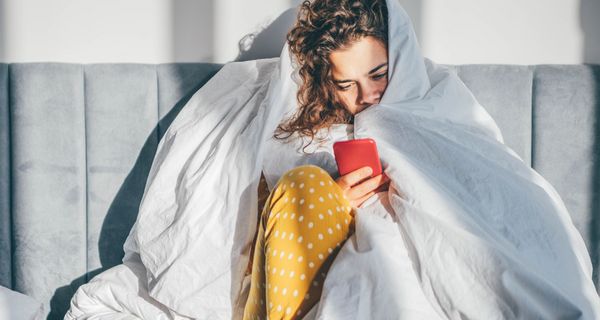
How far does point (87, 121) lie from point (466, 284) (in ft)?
2.74

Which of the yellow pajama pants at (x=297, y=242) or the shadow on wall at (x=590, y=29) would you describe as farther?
the shadow on wall at (x=590, y=29)

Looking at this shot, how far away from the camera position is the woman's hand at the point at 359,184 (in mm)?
1086

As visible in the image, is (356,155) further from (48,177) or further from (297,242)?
(48,177)

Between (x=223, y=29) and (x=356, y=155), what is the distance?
1.56 feet

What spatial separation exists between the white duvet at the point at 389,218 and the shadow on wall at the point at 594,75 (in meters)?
0.20

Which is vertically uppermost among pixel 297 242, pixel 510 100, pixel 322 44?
pixel 322 44

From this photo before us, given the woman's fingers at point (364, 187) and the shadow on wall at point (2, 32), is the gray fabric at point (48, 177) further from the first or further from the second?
the woman's fingers at point (364, 187)

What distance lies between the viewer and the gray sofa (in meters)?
1.26

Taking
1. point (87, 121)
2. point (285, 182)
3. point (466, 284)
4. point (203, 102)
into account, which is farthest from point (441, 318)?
point (87, 121)

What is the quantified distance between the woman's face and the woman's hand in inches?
6.9

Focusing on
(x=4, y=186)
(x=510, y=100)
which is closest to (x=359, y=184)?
(x=510, y=100)

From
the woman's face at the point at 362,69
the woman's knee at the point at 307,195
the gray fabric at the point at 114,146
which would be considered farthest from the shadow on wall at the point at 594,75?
the gray fabric at the point at 114,146

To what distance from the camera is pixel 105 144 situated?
1.29 metres

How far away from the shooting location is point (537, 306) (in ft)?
2.93
